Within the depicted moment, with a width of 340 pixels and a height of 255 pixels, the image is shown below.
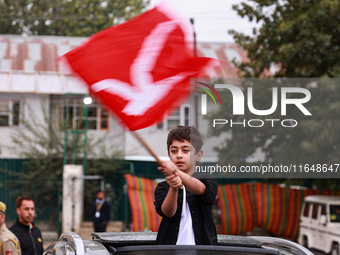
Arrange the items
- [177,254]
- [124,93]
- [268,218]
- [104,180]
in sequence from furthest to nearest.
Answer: [104,180]
[268,218]
[124,93]
[177,254]

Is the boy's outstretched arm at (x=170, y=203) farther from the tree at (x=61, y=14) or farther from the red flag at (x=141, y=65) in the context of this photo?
the tree at (x=61, y=14)

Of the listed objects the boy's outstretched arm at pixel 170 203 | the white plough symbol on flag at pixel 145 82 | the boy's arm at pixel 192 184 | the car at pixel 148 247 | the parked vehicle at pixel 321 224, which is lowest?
the parked vehicle at pixel 321 224

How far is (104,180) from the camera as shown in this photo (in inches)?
1045

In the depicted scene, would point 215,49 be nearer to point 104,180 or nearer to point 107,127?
point 107,127

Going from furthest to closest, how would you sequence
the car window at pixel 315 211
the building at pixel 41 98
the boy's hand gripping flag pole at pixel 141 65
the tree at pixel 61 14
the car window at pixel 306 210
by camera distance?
the tree at pixel 61 14 < the building at pixel 41 98 < the car window at pixel 306 210 < the car window at pixel 315 211 < the boy's hand gripping flag pole at pixel 141 65

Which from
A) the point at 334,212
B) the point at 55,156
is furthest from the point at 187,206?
the point at 55,156

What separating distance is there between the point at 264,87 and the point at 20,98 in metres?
14.8

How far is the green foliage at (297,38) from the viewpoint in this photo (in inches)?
712

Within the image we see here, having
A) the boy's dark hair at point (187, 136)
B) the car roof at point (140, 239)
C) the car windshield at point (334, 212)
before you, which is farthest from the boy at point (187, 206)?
the car windshield at point (334, 212)

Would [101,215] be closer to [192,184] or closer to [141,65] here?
[141,65]

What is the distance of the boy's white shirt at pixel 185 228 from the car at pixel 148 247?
23cm

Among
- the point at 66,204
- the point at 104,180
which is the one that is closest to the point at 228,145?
the point at 66,204

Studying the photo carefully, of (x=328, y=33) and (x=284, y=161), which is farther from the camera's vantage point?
(x=328, y=33)

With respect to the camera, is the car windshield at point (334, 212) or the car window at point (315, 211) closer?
the car windshield at point (334, 212)
